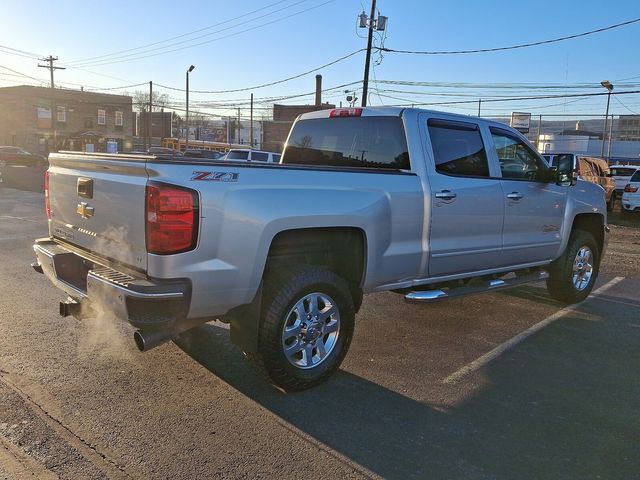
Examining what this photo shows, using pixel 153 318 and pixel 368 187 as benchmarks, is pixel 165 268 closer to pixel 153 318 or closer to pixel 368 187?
pixel 153 318

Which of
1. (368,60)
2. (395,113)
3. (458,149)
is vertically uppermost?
(368,60)

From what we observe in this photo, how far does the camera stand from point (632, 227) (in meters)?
15.9

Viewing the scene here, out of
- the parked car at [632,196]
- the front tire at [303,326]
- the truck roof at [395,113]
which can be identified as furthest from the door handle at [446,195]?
the parked car at [632,196]

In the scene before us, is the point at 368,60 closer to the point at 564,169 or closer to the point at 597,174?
the point at 597,174

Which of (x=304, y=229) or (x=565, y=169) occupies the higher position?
(x=565, y=169)

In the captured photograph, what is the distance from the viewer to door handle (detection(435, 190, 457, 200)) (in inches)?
186

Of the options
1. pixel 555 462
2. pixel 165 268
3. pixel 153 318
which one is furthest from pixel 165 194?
pixel 555 462

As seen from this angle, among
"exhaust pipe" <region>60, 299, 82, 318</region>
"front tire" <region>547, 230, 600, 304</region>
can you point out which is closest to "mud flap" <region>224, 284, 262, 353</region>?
"exhaust pipe" <region>60, 299, 82, 318</region>

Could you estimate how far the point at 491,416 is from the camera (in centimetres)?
370

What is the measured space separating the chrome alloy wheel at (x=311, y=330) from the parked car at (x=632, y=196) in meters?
16.5

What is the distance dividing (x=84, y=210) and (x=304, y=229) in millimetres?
1604

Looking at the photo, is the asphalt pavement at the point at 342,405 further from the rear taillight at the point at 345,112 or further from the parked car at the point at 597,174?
the parked car at the point at 597,174

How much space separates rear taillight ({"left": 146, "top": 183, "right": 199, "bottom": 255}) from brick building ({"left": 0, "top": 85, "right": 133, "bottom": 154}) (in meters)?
55.8

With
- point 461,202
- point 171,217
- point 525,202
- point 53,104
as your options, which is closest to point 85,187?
point 171,217
